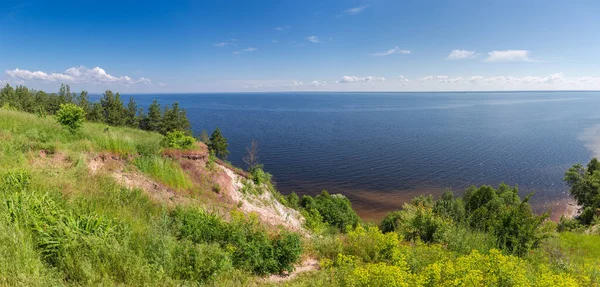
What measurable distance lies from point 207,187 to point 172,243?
371 inches

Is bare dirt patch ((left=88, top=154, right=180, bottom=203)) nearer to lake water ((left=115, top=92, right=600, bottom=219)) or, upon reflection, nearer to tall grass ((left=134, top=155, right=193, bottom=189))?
tall grass ((left=134, top=155, right=193, bottom=189))

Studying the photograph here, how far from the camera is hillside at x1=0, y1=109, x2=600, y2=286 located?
4.95m

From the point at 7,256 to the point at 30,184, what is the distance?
2.90m

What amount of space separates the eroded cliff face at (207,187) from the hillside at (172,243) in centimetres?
13

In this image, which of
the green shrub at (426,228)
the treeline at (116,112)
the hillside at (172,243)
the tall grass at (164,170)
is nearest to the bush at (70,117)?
the hillside at (172,243)

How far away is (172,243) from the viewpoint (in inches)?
234

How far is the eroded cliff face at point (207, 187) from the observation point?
1110 centimetres

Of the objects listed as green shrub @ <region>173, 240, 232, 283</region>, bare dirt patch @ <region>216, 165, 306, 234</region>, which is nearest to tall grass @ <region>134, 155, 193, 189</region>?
bare dirt patch @ <region>216, 165, 306, 234</region>

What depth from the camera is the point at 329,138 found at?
81.4 metres

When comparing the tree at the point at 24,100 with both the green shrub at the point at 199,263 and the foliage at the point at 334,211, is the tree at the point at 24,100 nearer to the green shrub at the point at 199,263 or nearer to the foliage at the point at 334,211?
the foliage at the point at 334,211

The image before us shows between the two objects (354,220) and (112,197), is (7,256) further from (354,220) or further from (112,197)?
(354,220)

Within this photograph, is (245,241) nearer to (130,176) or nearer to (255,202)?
(130,176)

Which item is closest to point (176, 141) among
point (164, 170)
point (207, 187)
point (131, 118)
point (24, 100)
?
point (164, 170)

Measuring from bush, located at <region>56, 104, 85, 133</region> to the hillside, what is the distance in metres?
0.41
